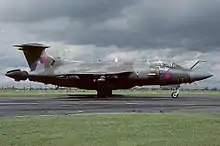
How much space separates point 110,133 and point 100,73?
1049 inches

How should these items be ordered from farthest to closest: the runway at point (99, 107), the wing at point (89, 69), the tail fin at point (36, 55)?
the tail fin at point (36, 55)
the wing at point (89, 69)
the runway at point (99, 107)

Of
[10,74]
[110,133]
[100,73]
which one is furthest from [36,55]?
[110,133]

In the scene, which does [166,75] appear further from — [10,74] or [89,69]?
[10,74]

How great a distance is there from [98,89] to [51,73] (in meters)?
4.86

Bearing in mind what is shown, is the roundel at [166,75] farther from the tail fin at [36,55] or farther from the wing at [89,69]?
the tail fin at [36,55]

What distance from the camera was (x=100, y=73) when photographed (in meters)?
37.3

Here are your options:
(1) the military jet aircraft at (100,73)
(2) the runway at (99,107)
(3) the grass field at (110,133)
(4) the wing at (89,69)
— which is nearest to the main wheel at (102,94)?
(1) the military jet aircraft at (100,73)

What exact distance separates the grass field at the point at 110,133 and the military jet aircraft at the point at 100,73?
961 inches

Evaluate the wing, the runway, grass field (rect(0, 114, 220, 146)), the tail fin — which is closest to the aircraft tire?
the wing

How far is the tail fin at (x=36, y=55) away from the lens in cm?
3972

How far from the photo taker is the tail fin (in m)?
39.7

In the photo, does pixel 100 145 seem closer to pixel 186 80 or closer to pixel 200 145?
pixel 200 145

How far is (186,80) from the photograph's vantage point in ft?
130

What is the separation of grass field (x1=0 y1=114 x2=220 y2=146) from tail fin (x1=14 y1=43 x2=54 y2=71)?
26.8 m
